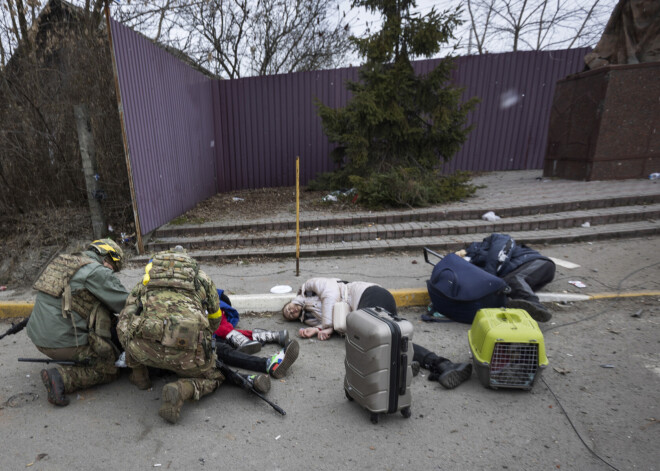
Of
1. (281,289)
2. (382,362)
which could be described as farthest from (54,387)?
(281,289)

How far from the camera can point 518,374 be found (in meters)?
2.61

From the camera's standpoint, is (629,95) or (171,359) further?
(629,95)

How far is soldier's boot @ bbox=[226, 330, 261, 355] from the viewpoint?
10.5 feet

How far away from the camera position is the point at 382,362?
226 centimetres

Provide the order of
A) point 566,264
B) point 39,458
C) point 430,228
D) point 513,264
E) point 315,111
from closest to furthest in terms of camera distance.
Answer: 1. point 39,458
2. point 513,264
3. point 566,264
4. point 430,228
5. point 315,111

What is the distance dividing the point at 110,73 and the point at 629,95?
10833 mm

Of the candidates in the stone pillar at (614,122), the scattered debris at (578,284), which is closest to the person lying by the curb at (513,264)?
the scattered debris at (578,284)

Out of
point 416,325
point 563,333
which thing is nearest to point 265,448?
point 416,325

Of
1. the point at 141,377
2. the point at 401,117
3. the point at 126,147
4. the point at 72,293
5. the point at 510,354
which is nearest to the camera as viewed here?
the point at 510,354

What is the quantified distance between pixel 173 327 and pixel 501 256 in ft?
11.6

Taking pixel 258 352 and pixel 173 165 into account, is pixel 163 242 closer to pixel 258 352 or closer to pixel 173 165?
pixel 173 165

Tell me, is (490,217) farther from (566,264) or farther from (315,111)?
(315,111)

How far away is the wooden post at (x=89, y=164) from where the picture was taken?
6.06m

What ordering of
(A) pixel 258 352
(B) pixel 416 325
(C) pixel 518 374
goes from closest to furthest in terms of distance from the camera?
(C) pixel 518 374 < (A) pixel 258 352 < (B) pixel 416 325
